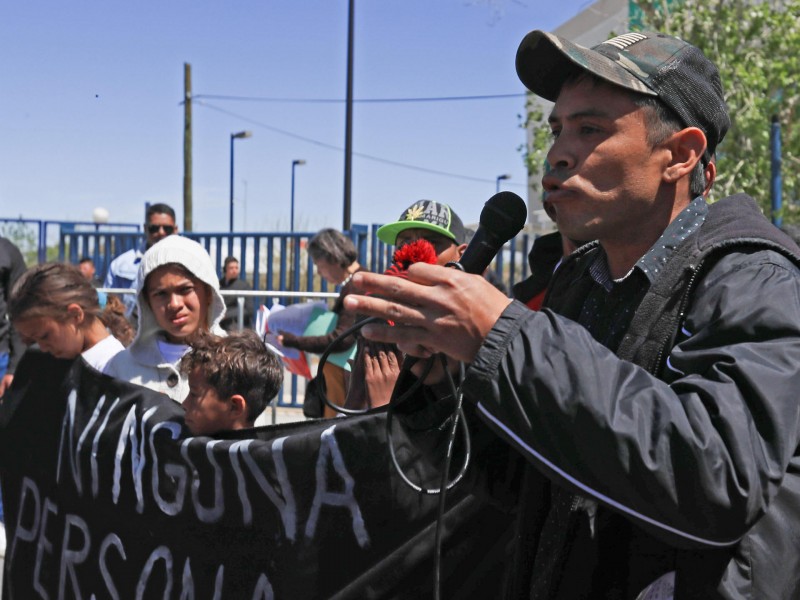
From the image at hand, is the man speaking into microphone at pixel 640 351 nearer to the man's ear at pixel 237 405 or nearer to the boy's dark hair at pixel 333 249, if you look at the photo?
the man's ear at pixel 237 405

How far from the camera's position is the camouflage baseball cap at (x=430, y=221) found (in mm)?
4227

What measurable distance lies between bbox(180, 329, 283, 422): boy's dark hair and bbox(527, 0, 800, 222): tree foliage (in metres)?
8.84

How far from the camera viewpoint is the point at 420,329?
1299mm

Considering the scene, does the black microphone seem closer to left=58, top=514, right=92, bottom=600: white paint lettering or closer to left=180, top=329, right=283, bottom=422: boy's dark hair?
left=180, top=329, right=283, bottom=422: boy's dark hair

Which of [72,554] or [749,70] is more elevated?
[749,70]

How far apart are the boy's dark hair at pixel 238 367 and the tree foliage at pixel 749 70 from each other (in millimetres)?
8838

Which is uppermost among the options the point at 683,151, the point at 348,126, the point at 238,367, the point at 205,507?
the point at 348,126

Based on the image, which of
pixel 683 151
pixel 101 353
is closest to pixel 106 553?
pixel 101 353

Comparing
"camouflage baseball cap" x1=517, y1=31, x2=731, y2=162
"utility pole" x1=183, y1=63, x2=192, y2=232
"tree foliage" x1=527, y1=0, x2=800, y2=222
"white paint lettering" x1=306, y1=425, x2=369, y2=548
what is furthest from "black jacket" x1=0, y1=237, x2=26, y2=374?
"utility pole" x1=183, y1=63, x2=192, y2=232

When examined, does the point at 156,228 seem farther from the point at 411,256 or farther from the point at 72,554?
the point at 411,256

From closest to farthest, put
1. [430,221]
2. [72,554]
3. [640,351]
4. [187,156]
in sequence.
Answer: [640,351] → [72,554] → [430,221] → [187,156]

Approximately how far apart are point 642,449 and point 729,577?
288mm

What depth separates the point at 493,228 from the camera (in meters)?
1.67

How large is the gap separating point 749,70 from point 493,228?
1073 cm
